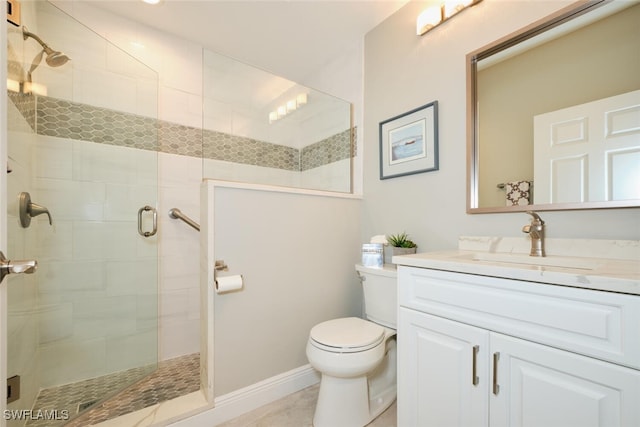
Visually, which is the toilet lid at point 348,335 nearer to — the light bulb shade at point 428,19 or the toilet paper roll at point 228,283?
the toilet paper roll at point 228,283

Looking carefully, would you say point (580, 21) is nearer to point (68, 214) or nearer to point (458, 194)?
point (458, 194)

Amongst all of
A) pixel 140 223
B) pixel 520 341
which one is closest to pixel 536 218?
pixel 520 341

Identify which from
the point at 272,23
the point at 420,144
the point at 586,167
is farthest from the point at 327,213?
the point at 272,23

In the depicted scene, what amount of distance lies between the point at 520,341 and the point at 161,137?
2.32 m

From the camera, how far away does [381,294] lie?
1578 mm

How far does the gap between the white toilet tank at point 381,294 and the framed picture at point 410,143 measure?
64 centimetres

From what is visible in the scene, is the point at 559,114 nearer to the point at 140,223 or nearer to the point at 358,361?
the point at 358,361

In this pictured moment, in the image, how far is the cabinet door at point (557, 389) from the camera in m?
0.68

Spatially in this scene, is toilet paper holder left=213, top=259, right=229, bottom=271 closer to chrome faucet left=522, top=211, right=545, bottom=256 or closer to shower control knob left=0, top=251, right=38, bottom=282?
shower control knob left=0, top=251, right=38, bottom=282

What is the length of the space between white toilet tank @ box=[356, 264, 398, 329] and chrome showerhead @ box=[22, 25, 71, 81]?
6.46 ft

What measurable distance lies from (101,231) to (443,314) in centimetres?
185

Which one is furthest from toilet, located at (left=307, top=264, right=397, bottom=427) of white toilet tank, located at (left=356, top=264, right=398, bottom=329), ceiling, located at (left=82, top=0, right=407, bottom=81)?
ceiling, located at (left=82, top=0, right=407, bottom=81)

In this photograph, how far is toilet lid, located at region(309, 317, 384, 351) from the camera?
1271 mm

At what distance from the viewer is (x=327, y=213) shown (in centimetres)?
187
